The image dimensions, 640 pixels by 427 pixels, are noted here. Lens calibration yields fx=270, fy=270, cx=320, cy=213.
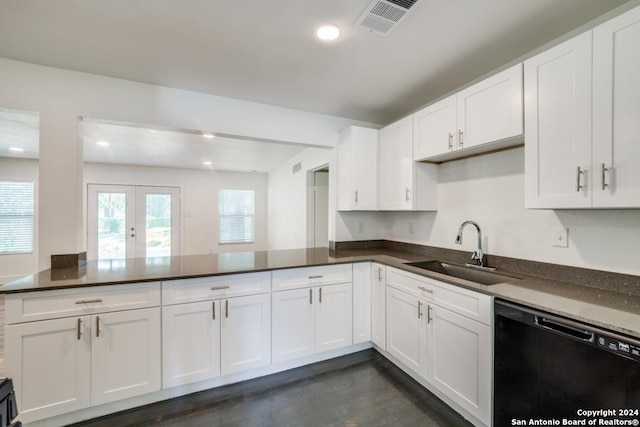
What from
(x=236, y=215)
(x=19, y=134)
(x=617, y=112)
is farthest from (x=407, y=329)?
(x=236, y=215)

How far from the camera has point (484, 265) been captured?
213 centimetres

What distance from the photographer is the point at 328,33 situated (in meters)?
1.67

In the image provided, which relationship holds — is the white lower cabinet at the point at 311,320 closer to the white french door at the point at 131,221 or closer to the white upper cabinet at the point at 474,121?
the white upper cabinet at the point at 474,121

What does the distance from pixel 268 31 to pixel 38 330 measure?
88.5 inches

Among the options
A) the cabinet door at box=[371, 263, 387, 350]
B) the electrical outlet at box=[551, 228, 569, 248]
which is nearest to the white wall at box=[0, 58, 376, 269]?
the cabinet door at box=[371, 263, 387, 350]

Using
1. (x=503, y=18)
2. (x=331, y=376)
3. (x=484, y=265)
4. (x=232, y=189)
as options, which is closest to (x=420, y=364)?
(x=331, y=376)

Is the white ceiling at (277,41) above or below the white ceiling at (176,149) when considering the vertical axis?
above

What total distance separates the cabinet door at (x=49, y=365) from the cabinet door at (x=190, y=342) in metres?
0.43

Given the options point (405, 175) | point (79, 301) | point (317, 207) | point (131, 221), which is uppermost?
point (405, 175)

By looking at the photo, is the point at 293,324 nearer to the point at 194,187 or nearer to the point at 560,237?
the point at 560,237

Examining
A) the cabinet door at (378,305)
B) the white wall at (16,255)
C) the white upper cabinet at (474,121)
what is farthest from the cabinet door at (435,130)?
the white wall at (16,255)

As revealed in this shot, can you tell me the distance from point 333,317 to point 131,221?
554 cm

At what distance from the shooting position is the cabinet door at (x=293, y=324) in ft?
7.15

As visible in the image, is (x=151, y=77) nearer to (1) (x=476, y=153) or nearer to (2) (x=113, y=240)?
(1) (x=476, y=153)
